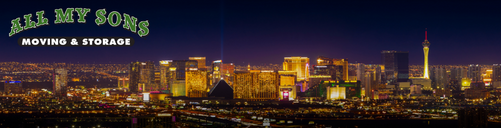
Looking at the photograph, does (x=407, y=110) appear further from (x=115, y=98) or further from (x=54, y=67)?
(x=54, y=67)

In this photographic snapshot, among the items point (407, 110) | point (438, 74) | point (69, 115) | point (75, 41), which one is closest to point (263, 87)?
point (407, 110)

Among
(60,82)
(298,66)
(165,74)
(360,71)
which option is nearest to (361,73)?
(360,71)

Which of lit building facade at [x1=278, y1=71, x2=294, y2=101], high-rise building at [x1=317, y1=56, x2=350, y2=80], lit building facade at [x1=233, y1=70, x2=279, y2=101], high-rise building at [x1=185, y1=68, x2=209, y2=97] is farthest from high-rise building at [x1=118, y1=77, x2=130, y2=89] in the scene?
high-rise building at [x1=317, y1=56, x2=350, y2=80]

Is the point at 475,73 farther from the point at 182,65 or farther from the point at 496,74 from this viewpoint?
the point at 182,65

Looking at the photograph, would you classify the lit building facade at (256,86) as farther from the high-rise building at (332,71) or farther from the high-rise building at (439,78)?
the high-rise building at (439,78)

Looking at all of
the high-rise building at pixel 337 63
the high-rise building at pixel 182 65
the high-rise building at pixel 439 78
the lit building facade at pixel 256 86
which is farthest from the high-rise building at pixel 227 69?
the high-rise building at pixel 439 78

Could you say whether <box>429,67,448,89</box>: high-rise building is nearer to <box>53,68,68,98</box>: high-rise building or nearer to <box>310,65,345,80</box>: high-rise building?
<box>310,65,345,80</box>: high-rise building
